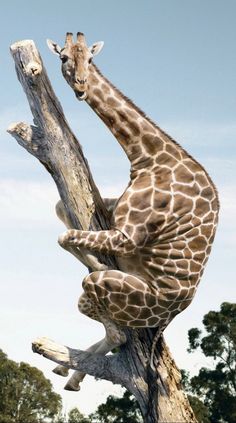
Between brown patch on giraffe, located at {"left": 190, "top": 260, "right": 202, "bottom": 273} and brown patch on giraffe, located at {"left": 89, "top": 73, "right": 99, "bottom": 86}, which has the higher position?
brown patch on giraffe, located at {"left": 89, "top": 73, "right": 99, "bottom": 86}

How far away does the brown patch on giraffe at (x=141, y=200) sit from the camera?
24.9 ft

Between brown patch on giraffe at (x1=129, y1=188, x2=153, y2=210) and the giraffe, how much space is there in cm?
1

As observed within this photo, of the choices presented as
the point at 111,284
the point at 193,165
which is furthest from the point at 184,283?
the point at 193,165

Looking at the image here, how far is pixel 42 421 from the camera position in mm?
45906

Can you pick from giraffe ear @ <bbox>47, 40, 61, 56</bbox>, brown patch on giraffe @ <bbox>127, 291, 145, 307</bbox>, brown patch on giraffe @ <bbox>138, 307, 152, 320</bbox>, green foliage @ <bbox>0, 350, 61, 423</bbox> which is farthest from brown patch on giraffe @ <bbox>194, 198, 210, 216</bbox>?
green foliage @ <bbox>0, 350, 61, 423</bbox>

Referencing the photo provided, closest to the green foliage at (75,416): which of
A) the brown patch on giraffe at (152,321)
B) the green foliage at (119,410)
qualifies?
the green foliage at (119,410)

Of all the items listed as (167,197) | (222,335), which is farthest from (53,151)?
(222,335)

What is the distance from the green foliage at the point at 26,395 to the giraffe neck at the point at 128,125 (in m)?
39.9

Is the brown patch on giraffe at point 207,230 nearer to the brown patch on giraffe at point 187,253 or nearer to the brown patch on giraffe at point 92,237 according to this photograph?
the brown patch on giraffe at point 187,253

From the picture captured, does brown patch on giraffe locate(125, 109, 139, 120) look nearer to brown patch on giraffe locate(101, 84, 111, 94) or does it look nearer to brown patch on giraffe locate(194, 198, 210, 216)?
→ brown patch on giraffe locate(101, 84, 111, 94)

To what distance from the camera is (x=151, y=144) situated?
796 centimetres

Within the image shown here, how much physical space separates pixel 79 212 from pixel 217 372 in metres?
27.5

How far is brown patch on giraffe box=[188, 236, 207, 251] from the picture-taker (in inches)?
308

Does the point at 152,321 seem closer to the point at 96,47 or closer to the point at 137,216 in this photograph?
the point at 137,216
